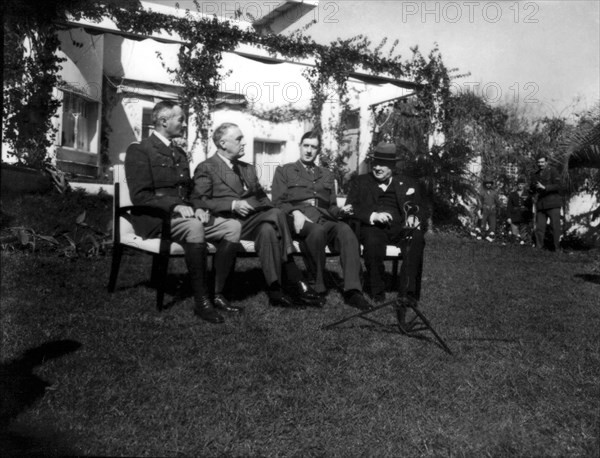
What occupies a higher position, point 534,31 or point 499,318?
point 534,31

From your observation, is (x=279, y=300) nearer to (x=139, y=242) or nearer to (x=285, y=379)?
(x=139, y=242)

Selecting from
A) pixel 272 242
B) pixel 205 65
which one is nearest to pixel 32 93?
pixel 205 65

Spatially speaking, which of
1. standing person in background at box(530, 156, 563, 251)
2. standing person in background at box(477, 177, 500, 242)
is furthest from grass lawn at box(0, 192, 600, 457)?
standing person in background at box(477, 177, 500, 242)

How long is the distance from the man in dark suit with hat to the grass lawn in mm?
384

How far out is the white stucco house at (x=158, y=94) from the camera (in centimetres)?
1028

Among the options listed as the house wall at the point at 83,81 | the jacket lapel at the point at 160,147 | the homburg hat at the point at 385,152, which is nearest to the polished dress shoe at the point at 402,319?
the homburg hat at the point at 385,152

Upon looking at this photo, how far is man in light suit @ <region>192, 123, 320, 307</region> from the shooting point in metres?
4.75

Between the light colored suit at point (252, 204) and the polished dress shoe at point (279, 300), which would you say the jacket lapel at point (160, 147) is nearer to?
the light colored suit at point (252, 204)

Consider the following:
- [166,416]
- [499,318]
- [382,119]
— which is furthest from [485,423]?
A: [382,119]

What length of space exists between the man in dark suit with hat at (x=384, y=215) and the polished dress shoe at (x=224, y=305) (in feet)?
3.99

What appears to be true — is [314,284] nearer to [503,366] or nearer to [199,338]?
[199,338]

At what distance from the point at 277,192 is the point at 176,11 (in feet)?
22.9

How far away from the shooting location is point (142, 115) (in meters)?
11.8

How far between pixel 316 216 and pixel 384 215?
0.57 m
